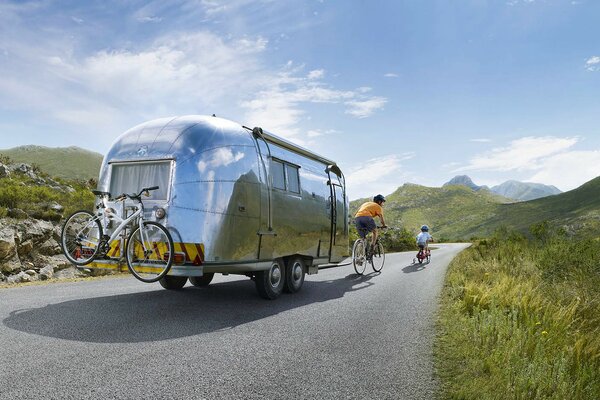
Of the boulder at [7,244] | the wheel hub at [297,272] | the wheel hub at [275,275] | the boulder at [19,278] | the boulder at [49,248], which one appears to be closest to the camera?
the wheel hub at [275,275]

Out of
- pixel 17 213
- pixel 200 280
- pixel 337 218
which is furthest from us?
pixel 17 213

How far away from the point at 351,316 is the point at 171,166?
3676 millimetres

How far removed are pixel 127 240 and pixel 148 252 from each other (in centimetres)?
46

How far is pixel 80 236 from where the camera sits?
22.9 ft

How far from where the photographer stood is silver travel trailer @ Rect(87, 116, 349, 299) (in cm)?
652

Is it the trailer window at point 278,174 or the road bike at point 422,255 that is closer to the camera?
the trailer window at point 278,174

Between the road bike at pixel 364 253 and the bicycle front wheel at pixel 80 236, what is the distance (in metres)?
7.57

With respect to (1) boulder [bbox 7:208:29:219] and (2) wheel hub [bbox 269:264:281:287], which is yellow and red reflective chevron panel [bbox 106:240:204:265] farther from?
(1) boulder [bbox 7:208:29:219]

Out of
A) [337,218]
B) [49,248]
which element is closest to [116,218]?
[337,218]

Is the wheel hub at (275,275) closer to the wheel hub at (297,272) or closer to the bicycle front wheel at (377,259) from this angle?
the wheel hub at (297,272)

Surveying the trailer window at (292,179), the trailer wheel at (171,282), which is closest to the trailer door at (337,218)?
the trailer window at (292,179)

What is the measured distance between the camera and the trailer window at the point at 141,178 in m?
6.71

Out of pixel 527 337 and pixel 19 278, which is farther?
pixel 19 278

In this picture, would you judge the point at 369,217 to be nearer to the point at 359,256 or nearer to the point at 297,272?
the point at 359,256
